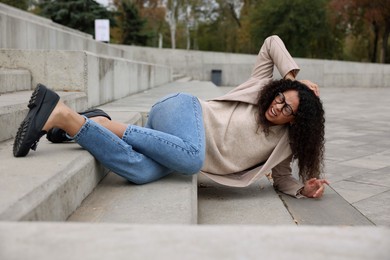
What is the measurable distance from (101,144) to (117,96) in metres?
4.39

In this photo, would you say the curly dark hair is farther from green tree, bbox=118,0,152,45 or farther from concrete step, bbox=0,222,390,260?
green tree, bbox=118,0,152,45

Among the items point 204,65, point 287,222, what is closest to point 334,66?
point 204,65

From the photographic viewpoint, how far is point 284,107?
9.60 ft

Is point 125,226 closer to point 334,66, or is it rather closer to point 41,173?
point 41,173

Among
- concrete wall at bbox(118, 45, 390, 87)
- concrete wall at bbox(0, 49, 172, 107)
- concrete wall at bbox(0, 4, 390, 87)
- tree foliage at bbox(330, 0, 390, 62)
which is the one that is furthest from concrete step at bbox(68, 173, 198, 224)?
tree foliage at bbox(330, 0, 390, 62)

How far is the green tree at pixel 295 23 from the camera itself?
30.0 meters

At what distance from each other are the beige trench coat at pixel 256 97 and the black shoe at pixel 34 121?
1.20m

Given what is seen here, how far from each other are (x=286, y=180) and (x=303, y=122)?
70 centimetres

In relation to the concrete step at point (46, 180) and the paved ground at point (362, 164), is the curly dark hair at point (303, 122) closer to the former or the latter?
the paved ground at point (362, 164)

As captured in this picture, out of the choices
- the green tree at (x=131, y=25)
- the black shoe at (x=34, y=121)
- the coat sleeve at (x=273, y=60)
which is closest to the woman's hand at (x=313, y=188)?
the coat sleeve at (x=273, y=60)

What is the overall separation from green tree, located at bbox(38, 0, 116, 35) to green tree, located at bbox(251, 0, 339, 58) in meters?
11.1

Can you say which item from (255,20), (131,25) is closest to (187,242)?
(131,25)

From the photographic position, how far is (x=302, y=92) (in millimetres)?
2920

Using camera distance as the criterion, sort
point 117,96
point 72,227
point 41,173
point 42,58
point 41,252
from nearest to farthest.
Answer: point 41,252 < point 72,227 < point 41,173 < point 42,58 < point 117,96
